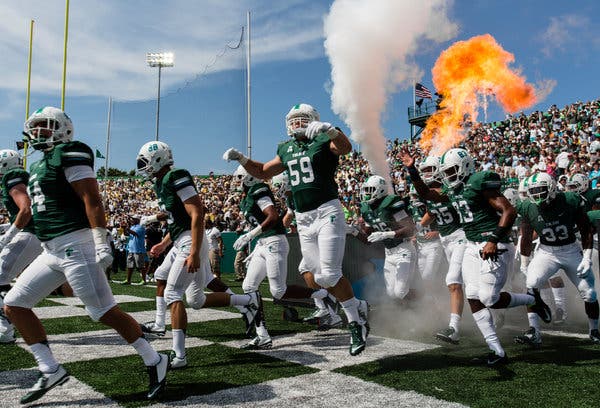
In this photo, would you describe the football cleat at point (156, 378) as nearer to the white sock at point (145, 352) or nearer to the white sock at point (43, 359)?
the white sock at point (145, 352)

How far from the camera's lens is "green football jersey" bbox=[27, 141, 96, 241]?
358 cm

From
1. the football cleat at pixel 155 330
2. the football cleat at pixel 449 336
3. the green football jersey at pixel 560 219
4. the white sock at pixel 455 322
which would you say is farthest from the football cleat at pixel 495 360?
the football cleat at pixel 155 330

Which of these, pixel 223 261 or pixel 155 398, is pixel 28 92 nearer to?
pixel 223 261

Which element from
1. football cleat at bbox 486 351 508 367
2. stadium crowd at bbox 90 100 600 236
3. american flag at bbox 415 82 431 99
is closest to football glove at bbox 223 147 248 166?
football cleat at bbox 486 351 508 367

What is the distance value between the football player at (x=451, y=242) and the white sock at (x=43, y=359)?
345 centimetres

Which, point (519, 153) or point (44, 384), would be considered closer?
point (44, 384)

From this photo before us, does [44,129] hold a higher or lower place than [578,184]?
lower

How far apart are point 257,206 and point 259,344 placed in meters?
1.75

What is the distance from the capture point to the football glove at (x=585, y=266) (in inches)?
219

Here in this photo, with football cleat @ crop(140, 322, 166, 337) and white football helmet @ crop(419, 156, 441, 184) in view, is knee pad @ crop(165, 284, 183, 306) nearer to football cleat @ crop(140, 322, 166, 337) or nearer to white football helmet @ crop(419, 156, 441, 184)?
football cleat @ crop(140, 322, 166, 337)

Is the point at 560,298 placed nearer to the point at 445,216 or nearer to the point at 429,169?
the point at 445,216

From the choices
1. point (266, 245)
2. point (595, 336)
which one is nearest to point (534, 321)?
point (595, 336)

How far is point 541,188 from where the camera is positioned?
227 inches

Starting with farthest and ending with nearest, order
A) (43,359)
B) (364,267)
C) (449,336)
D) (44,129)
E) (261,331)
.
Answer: (364,267)
(261,331)
(449,336)
(44,129)
(43,359)
